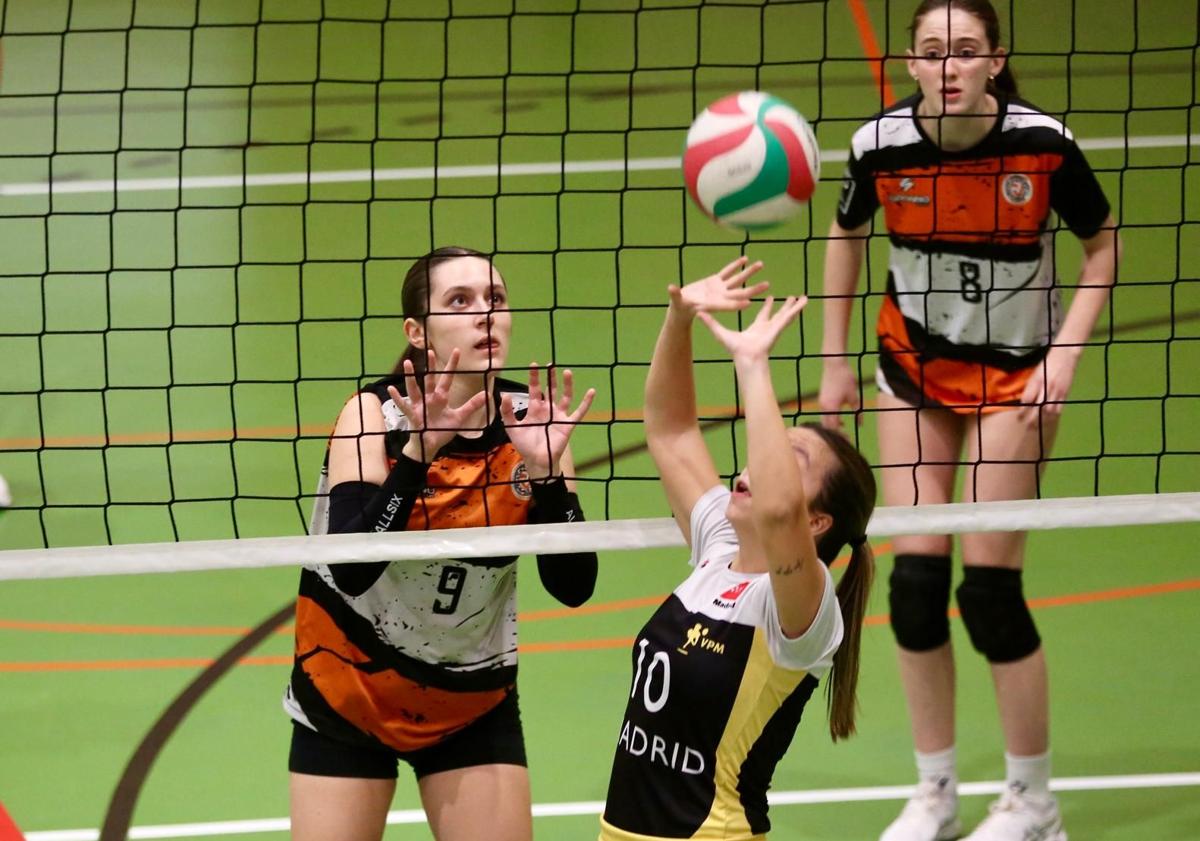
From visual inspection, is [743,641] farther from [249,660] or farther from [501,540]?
[249,660]

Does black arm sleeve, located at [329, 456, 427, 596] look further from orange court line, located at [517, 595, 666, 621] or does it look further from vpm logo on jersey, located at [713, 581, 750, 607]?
orange court line, located at [517, 595, 666, 621]

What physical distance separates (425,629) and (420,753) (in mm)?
252

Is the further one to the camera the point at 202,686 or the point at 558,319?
the point at 558,319

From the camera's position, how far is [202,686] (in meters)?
5.25

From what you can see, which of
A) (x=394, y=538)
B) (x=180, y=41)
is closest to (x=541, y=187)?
(x=180, y=41)

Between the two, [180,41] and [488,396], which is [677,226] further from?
[488,396]

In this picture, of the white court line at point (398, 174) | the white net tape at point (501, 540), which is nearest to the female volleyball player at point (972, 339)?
the white net tape at point (501, 540)

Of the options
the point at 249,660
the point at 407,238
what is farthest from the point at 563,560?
the point at 407,238

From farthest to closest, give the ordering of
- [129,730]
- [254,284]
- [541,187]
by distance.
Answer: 1. [541,187]
2. [254,284]
3. [129,730]

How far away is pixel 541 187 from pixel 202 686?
4326mm

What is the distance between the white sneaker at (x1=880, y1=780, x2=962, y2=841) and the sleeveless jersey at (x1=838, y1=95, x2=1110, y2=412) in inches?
38.2

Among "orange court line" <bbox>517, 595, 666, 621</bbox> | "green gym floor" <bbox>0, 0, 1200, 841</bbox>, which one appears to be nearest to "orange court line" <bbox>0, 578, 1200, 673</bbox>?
"green gym floor" <bbox>0, 0, 1200, 841</bbox>

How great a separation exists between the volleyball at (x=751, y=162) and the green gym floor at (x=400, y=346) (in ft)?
1.00

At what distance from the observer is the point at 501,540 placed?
3414 millimetres
